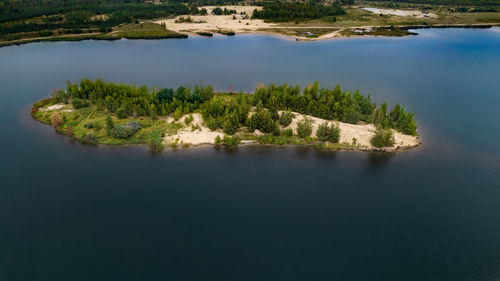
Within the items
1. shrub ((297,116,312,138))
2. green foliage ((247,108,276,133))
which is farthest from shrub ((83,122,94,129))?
shrub ((297,116,312,138))

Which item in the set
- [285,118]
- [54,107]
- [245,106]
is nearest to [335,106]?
[285,118]

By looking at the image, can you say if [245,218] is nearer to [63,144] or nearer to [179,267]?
[179,267]

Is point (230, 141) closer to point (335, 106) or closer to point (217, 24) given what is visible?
point (335, 106)

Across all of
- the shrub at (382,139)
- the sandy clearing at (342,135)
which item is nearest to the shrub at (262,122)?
the sandy clearing at (342,135)

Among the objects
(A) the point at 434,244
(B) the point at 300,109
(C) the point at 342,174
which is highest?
(B) the point at 300,109

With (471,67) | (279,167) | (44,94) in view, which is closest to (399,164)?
(279,167)

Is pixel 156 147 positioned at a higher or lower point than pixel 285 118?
lower

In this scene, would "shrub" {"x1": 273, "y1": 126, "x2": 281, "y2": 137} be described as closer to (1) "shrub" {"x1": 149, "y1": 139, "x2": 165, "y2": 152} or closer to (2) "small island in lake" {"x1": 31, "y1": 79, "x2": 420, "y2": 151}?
(2) "small island in lake" {"x1": 31, "y1": 79, "x2": 420, "y2": 151}
